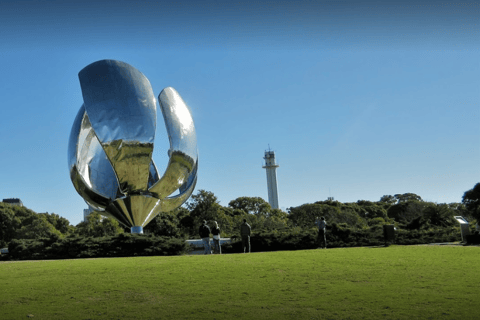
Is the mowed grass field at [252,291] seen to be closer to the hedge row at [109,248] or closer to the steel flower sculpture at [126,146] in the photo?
the steel flower sculpture at [126,146]

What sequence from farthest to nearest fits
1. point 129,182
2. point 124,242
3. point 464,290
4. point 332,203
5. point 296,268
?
point 332,203 < point 124,242 < point 129,182 < point 296,268 < point 464,290

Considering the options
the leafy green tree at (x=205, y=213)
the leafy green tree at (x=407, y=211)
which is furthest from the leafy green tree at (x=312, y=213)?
the leafy green tree at (x=205, y=213)

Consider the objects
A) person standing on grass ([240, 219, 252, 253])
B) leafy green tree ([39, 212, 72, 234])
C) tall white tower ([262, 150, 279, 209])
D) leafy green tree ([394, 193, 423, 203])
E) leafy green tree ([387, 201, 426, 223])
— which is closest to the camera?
person standing on grass ([240, 219, 252, 253])

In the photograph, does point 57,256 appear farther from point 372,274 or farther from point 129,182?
point 372,274

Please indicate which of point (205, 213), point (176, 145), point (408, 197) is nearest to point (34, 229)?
point (205, 213)

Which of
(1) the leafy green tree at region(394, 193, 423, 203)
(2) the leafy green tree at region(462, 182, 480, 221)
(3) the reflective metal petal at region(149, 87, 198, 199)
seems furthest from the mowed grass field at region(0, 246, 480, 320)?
(1) the leafy green tree at region(394, 193, 423, 203)

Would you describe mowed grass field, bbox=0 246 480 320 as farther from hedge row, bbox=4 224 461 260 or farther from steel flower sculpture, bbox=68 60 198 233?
hedge row, bbox=4 224 461 260

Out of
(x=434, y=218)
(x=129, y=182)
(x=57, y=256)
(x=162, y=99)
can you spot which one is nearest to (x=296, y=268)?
(x=129, y=182)

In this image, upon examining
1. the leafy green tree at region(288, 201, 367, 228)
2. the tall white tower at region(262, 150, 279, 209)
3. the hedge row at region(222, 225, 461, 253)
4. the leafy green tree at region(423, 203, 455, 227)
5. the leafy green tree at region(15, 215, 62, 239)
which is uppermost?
the tall white tower at region(262, 150, 279, 209)
